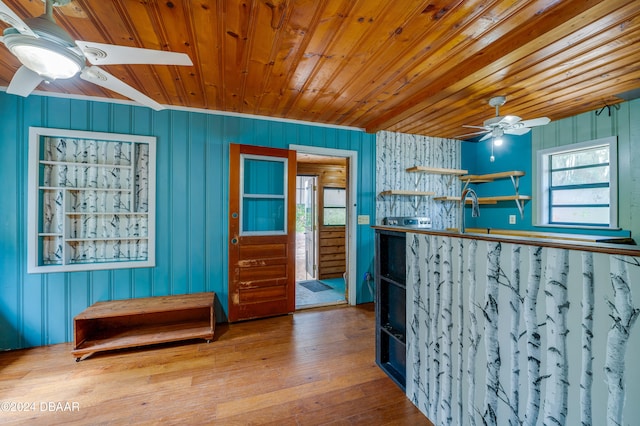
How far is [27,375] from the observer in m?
2.08

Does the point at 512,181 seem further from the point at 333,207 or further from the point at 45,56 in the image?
the point at 45,56

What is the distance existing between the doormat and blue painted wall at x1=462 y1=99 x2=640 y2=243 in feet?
9.22

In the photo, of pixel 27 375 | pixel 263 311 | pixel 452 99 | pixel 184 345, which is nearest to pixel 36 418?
pixel 27 375

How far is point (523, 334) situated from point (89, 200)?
374cm

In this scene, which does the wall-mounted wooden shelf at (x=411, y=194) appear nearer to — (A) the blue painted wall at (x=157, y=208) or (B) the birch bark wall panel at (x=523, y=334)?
(A) the blue painted wall at (x=157, y=208)

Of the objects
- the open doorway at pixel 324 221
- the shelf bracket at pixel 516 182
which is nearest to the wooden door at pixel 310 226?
the open doorway at pixel 324 221

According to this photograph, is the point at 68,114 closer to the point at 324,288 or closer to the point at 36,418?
the point at 36,418

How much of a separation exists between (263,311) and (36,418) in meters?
1.88

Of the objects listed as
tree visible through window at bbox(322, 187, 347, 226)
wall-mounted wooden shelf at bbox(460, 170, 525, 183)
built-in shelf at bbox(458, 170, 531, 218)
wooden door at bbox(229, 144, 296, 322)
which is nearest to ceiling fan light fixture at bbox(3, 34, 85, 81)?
wooden door at bbox(229, 144, 296, 322)

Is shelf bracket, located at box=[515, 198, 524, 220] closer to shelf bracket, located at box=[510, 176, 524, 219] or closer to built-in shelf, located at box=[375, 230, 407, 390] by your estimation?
shelf bracket, located at box=[510, 176, 524, 219]

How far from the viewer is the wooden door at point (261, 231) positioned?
9.98ft

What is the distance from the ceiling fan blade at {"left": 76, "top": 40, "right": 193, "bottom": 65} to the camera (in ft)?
4.45

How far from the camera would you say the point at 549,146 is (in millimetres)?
3467

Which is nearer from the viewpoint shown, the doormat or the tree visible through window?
the doormat
